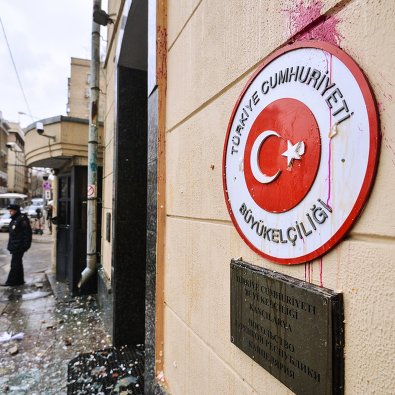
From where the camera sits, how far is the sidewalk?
3295mm

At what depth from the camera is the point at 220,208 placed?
1.46 metres

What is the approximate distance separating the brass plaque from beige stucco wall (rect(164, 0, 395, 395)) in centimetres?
3

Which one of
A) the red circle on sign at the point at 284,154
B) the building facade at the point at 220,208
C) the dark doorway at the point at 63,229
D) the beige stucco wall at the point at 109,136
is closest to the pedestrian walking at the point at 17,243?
the dark doorway at the point at 63,229

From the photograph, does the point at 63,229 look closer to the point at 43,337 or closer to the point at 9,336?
the point at 9,336

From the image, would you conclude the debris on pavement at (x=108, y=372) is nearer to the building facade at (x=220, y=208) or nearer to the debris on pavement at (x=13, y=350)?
the debris on pavement at (x=13, y=350)

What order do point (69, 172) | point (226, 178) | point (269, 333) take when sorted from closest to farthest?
point (269, 333) → point (226, 178) → point (69, 172)

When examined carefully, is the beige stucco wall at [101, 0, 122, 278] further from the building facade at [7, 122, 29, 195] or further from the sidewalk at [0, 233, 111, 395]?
the building facade at [7, 122, 29, 195]

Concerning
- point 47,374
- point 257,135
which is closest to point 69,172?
point 47,374

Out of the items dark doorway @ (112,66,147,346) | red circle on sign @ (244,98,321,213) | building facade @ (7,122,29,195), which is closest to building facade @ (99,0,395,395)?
red circle on sign @ (244,98,321,213)

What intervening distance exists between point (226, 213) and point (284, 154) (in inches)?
18.3

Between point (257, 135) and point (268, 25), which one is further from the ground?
point (268, 25)

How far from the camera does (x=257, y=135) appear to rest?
115 cm

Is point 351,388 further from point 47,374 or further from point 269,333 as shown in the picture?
point 47,374

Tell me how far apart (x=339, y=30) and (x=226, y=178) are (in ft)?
2.29
